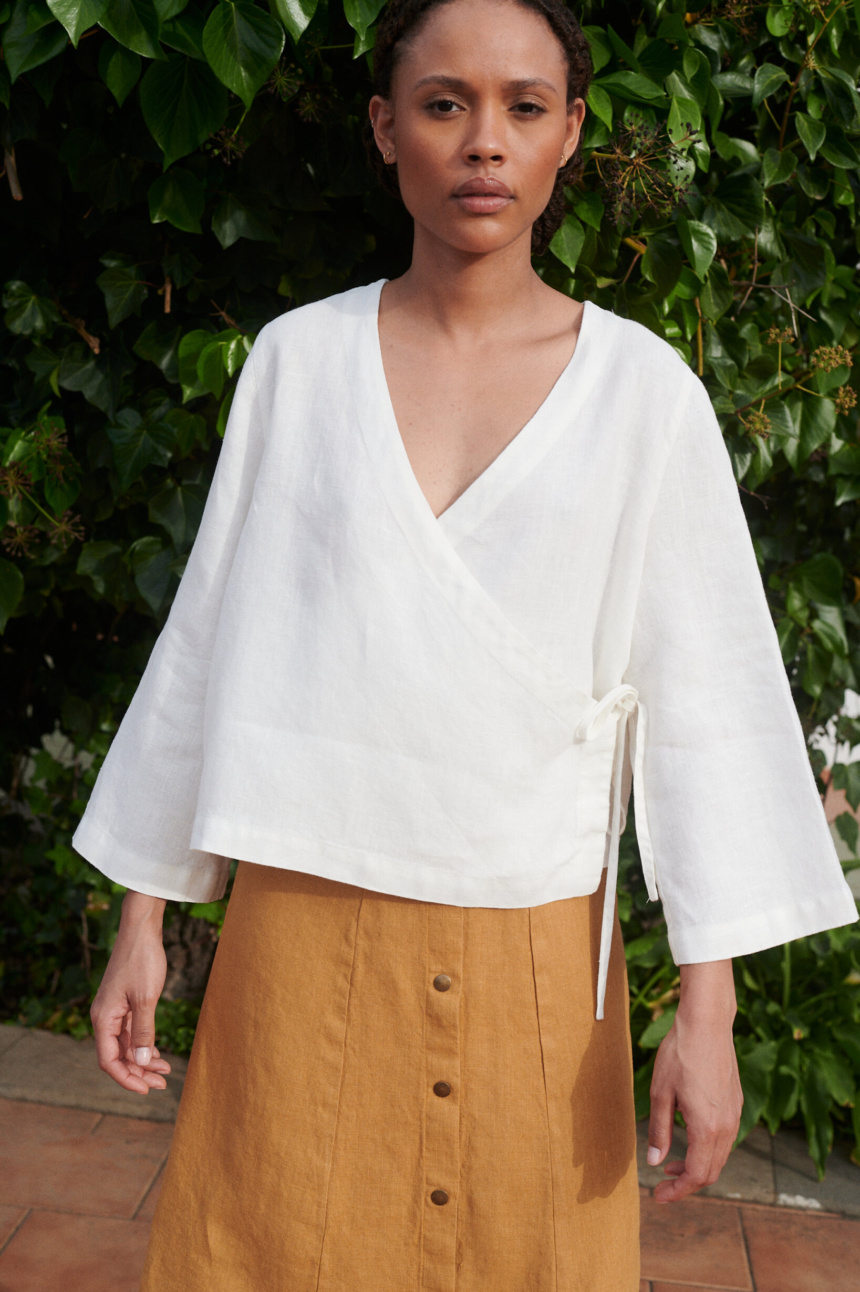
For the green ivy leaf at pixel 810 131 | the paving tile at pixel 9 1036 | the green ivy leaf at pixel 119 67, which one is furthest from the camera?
the paving tile at pixel 9 1036

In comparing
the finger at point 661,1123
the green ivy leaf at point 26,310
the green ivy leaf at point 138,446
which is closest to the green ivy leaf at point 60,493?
the green ivy leaf at point 138,446

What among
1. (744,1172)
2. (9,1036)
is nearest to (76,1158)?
(9,1036)

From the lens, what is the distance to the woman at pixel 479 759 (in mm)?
1001

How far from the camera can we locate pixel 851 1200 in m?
2.25

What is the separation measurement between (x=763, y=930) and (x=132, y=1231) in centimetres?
163

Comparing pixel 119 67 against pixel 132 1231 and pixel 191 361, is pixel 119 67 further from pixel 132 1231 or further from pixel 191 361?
pixel 132 1231

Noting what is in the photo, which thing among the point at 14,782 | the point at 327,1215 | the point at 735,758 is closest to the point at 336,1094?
the point at 327,1215

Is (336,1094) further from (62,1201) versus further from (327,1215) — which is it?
(62,1201)

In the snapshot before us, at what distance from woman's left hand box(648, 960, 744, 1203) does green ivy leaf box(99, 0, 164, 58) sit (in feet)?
3.76

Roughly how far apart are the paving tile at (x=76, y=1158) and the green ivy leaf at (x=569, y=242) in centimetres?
189

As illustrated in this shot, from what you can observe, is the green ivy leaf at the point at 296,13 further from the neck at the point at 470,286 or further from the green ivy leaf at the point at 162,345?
the green ivy leaf at the point at 162,345

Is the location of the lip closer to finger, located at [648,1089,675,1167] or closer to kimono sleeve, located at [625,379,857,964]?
kimono sleeve, located at [625,379,857,964]

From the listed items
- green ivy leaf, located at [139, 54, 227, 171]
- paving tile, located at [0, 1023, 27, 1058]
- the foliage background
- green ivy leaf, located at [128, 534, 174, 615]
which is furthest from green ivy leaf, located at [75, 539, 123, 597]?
paving tile, located at [0, 1023, 27, 1058]

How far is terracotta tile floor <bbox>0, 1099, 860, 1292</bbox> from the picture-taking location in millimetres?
2006
